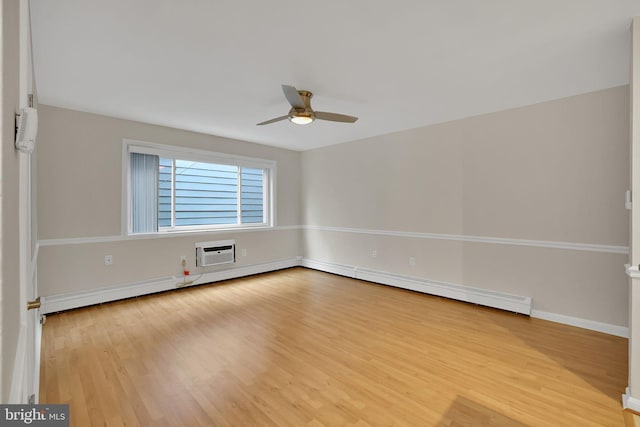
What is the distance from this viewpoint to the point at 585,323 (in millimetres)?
3041

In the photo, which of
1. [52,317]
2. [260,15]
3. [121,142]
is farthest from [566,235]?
[52,317]

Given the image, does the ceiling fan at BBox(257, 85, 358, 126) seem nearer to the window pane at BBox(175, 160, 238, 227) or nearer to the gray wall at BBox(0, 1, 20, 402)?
the gray wall at BBox(0, 1, 20, 402)

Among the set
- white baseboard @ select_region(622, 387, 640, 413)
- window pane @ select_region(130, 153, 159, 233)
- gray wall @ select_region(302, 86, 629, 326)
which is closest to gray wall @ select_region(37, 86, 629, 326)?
gray wall @ select_region(302, 86, 629, 326)

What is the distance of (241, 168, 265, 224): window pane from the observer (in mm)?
5504

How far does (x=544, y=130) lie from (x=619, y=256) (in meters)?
1.47

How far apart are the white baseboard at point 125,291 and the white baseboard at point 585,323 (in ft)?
13.9

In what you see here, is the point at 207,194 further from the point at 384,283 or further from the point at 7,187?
the point at 7,187

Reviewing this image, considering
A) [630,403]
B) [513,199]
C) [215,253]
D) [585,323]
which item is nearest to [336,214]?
[215,253]

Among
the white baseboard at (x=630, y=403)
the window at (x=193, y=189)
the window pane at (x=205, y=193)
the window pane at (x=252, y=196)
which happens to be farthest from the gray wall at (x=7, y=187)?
the window pane at (x=252, y=196)

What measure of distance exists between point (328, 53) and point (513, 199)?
2774 millimetres

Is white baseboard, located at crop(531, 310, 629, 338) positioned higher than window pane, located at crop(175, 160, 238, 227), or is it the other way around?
window pane, located at crop(175, 160, 238, 227)

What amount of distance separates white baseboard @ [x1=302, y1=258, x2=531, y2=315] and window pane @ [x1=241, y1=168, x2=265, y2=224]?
1633 millimetres

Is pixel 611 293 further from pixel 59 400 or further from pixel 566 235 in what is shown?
pixel 59 400

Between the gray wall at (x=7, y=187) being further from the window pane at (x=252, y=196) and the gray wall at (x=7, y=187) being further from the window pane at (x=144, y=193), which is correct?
the window pane at (x=252, y=196)
